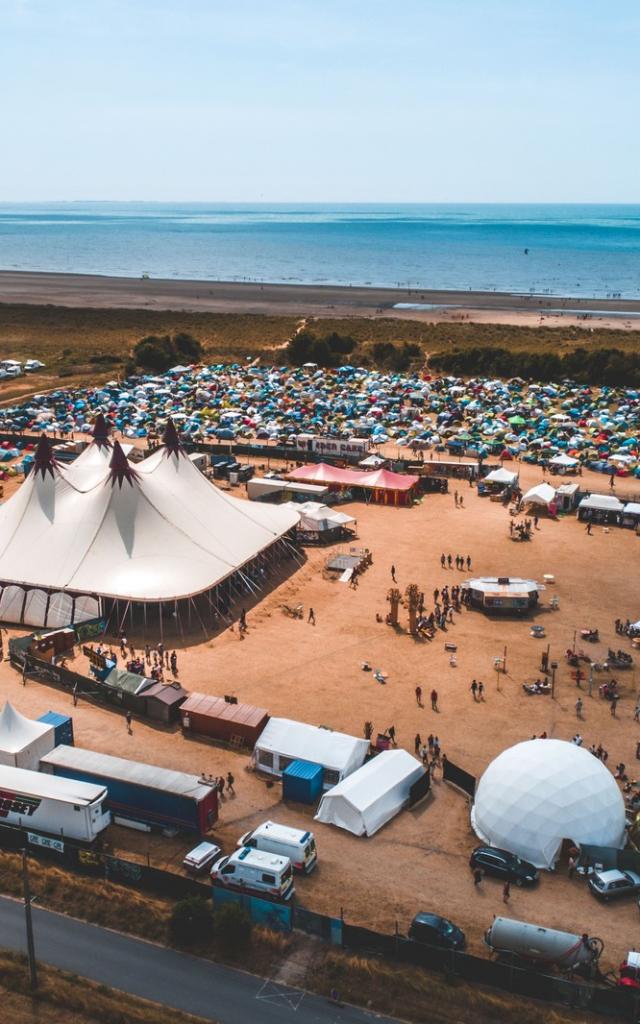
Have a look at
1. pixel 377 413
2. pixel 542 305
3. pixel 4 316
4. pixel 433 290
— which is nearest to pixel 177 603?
pixel 377 413

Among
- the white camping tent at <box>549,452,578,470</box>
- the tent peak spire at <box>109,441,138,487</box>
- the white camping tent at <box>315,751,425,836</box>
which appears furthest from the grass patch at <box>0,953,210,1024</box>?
the white camping tent at <box>549,452,578,470</box>

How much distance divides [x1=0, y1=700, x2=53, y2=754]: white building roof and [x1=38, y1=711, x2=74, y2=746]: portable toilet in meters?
0.76

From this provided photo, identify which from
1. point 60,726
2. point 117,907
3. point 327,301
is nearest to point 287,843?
point 117,907

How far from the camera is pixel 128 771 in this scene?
23.5 meters

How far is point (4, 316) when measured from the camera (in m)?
130

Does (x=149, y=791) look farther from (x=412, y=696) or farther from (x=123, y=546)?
(x=123, y=546)

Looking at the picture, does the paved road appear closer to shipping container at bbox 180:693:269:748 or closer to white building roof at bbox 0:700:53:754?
white building roof at bbox 0:700:53:754

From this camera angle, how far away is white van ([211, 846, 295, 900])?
20.0 meters

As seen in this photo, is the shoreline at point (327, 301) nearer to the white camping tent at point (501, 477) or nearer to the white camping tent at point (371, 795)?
the white camping tent at point (501, 477)

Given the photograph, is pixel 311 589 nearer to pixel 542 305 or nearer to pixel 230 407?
pixel 230 407

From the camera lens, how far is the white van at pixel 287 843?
21.3 meters

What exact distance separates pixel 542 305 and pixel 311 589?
117352 mm

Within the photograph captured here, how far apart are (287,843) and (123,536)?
Result: 1827 cm

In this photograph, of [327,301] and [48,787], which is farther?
[327,301]
